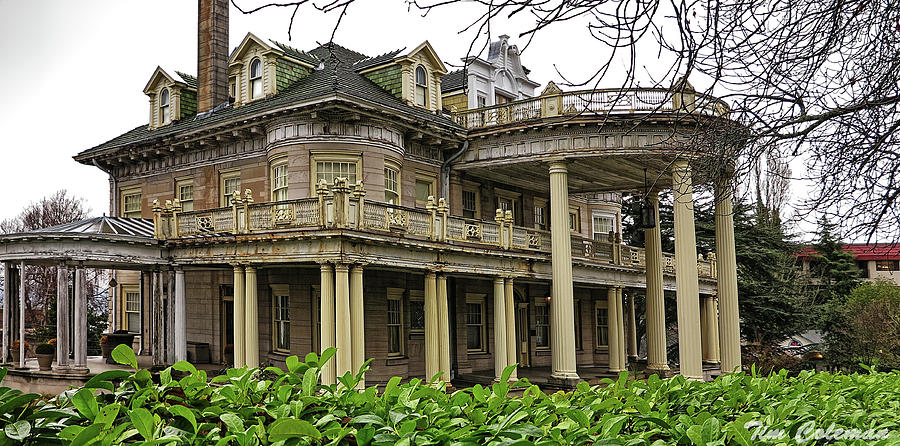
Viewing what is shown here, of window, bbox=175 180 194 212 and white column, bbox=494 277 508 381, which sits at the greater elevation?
window, bbox=175 180 194 212

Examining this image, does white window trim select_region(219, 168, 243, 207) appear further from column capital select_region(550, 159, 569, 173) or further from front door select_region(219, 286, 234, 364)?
column capital select_region(550, 159, 569, 173)

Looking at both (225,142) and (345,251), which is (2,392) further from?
(225,142)

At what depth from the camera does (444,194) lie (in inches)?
945

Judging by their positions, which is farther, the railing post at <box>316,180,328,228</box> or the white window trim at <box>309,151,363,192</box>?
the white window trim at <box>309,151,363,192</box>

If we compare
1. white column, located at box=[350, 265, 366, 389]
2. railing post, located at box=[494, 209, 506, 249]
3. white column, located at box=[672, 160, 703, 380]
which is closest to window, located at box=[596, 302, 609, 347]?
white column, located at box=[672, 160, 703, 380]

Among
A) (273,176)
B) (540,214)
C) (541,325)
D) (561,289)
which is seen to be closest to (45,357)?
(273,176)

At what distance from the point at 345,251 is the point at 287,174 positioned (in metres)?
4.77

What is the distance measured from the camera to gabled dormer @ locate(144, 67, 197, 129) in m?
26.5

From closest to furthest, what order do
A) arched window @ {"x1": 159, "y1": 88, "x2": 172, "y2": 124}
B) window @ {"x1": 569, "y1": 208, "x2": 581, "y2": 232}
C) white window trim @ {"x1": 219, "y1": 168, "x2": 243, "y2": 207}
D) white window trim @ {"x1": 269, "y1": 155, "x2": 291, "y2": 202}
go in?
white window trim @ {"x1": 269, "y1": 155, "x2": 291, "y2": 202} < white window trim @ {"x1": 219, "y1": 168, "x2": 243, "y2": 207} < arched window @ {"x1": 159, "y1": 88, "x2": 172, "y2": 124} < window @ {"x1": 569, "y1": 208, "x2": 581, "y2": 232}

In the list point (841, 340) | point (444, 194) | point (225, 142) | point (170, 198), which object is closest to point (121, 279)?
point (170, 198)

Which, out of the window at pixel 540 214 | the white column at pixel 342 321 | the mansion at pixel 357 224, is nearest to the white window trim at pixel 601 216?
the window at pixel 540 214

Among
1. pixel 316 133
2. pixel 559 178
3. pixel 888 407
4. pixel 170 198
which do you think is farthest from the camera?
pixel 170 198

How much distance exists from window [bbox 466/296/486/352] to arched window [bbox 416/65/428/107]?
6974 millimetres

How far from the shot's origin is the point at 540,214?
2981cm
